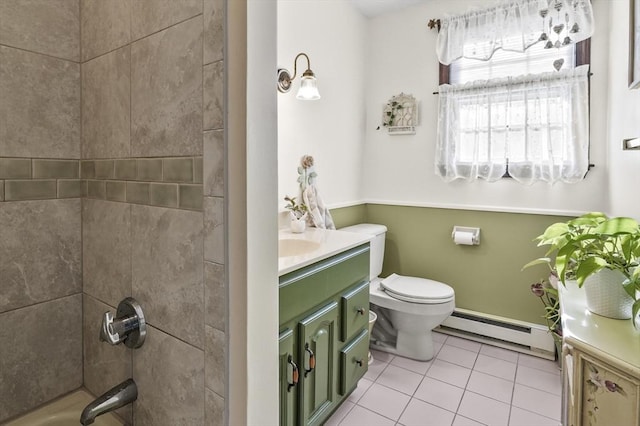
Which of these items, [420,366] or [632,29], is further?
[420,366]

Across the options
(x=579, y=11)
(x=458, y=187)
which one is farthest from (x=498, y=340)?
(x=579, y=11)

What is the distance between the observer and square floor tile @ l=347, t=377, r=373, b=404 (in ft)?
6.44

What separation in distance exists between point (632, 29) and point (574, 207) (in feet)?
3.91

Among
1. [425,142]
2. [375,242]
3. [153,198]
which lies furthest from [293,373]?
[425,142]

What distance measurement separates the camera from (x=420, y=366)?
229cm

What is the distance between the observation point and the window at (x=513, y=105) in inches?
86.9

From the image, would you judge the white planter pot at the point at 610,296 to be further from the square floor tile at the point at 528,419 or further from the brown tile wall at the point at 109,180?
the brown tile wall at the point at 109,180

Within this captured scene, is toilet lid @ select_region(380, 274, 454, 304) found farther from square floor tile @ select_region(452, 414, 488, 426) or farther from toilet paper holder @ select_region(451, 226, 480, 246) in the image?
square floor tile @ select_region(452, 414, 488, 426)

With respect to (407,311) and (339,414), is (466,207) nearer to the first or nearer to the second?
(407,311)

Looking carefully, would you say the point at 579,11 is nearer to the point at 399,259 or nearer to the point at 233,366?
the point at 399,259

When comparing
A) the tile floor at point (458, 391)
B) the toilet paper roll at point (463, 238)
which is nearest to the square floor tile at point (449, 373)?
the tile floor at point (458, 391)

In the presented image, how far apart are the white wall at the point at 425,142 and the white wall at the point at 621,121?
14 cm

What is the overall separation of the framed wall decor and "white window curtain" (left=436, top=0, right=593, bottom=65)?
0.89 meters

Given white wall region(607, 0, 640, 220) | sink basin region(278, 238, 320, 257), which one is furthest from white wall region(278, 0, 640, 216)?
sink basin region(278, 238, 320, 257)
